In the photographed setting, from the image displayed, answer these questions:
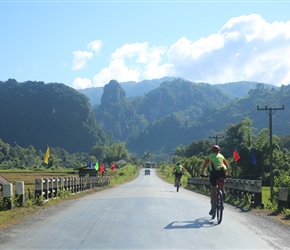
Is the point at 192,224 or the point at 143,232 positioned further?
the point at 192,224

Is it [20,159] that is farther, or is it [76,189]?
[20,159]

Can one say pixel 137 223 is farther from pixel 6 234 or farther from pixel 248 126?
pixel 248 126

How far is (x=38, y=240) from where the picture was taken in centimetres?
885

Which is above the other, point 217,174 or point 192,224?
point 217,174

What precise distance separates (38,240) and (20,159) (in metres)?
137

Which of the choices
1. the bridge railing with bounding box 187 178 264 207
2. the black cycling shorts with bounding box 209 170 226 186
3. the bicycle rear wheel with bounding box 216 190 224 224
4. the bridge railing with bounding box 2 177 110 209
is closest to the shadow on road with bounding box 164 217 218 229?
the bicycle rear wheel with bounding box 216 190 224 224

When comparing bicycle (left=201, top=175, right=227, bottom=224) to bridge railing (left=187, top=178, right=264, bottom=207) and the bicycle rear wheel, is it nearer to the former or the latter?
the bicycle rear wheel

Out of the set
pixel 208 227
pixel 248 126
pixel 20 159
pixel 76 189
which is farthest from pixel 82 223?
pixel 20 159

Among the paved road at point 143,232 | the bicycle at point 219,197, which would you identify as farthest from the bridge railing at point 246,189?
the bicycle at point 219,197

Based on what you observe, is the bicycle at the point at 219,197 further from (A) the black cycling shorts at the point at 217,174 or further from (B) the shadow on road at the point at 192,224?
(B) the shadow on road at the point at 192,224

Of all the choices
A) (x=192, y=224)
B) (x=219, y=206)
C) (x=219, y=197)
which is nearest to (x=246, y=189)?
(x=219, y=197)

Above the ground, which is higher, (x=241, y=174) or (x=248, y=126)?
(x=248, y=126)

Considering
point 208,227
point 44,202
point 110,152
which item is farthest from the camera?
point 110,152

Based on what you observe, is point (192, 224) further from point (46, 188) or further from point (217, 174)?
point (46, 188)
